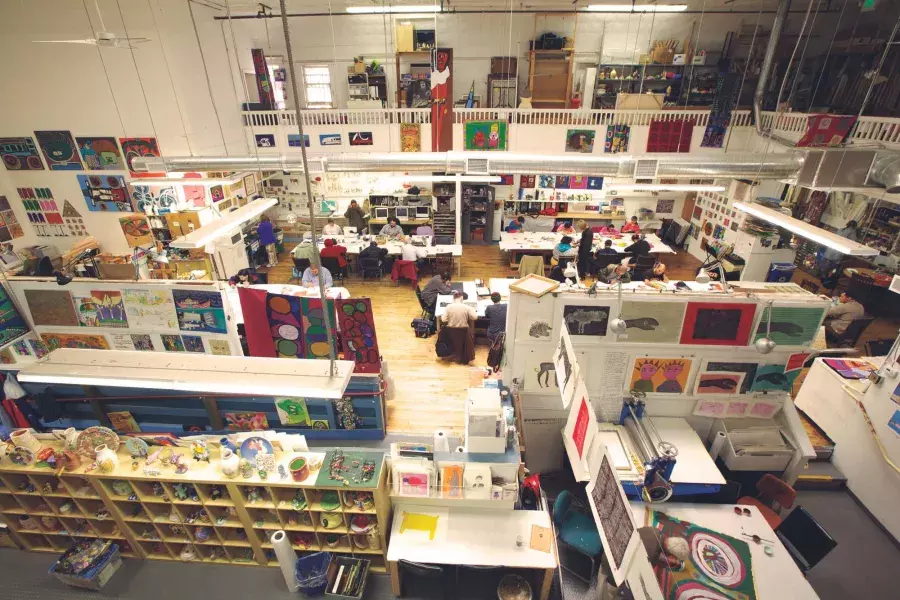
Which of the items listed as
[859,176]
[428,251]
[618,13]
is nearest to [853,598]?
[859,176]

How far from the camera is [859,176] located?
20.3 feet

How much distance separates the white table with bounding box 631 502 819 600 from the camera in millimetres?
3430

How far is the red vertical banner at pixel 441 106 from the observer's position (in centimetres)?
1020

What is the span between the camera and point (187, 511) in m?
4.52

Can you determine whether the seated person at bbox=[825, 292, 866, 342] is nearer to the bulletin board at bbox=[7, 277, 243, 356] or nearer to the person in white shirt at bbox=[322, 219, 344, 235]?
the bulletin board at bbox=[7, 277, 243, 356]

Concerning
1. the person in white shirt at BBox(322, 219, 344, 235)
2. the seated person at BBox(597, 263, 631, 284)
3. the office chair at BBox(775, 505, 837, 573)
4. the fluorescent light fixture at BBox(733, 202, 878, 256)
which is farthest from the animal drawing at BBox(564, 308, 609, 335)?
the person in white shirt at BBox(322, 219, 344, 235)

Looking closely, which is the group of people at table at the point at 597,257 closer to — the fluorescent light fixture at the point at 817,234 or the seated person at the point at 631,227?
the seated person at the point at 631,227

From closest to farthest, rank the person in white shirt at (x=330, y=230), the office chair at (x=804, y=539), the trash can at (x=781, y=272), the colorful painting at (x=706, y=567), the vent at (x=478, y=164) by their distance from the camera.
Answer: the colorful painting at (x=706, y=567) < the office chair at (x=804, y=539) < the vent at (x=478, y=164) < the trash can at (x=781, y=272) < the person in white shirt at (x=330, y=230)

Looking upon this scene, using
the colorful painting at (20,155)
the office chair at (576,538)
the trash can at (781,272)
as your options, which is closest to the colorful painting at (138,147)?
the colorful painting at (20,155)

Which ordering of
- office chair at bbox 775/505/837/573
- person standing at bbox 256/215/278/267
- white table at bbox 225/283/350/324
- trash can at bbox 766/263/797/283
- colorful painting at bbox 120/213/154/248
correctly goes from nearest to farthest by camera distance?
office chair at bbox 775/505/837/573 → white table at bbox 225/283/350/324 → trash can at bbox 766/263/797/283 → colorful painting at bbox 120/213/154/248 → person standing at bbox 256/215/278/267

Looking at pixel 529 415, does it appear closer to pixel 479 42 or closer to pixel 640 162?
pixel 640 162

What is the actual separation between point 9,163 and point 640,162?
46.4 feet

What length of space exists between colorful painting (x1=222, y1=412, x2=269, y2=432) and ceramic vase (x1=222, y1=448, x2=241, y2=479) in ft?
5.23

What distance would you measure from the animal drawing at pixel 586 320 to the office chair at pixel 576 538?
1.77 meters
